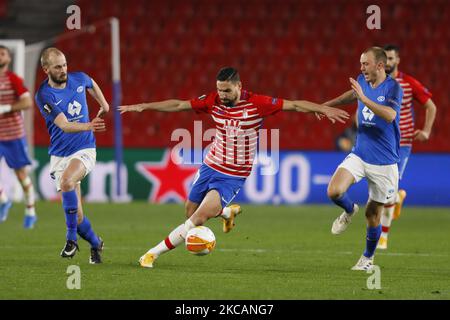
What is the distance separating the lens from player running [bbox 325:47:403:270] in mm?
9867

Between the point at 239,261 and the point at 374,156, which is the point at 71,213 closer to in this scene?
the point at 239,261

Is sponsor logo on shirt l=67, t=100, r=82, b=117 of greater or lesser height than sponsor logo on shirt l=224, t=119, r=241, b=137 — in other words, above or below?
above

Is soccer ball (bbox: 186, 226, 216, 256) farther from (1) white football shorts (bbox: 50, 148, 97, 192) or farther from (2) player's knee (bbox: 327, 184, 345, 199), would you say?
(1) white football shorts (bbox: 50, 148, 97, 192)

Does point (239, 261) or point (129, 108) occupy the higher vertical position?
point (129, 108)

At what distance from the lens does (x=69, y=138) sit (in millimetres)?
10156

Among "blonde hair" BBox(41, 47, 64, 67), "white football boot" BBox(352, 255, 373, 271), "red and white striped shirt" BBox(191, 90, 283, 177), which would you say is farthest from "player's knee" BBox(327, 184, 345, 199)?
"blonde hair" BBox(41, 47, 64, 67)

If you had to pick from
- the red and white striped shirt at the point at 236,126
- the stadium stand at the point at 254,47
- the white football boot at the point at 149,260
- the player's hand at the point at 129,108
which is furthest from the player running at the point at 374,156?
the stadium stand at the point at 254,47

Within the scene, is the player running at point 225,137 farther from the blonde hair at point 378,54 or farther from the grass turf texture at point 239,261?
the blonde hair at point 378,54

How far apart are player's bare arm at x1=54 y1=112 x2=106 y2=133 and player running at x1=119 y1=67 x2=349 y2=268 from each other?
0.24m

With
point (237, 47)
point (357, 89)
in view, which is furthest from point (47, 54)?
point (237, 47)

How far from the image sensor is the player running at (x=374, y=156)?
9.87 metres

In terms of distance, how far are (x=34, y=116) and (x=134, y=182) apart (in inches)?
122

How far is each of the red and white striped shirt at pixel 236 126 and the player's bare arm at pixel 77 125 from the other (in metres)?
0.88

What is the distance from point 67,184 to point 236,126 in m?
1.67
